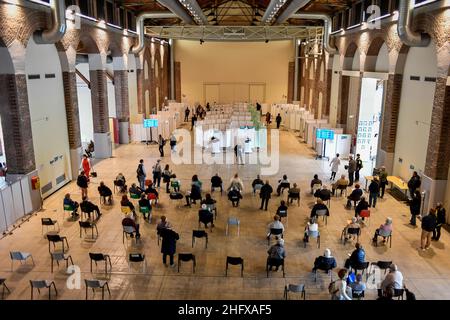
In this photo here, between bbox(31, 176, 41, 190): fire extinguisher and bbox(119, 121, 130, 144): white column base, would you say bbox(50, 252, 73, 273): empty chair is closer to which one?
bbox(31, 176, 41, 190): fire extinguisher

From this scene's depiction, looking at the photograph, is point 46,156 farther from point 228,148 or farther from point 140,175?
point 228,148

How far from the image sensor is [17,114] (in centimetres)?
1406

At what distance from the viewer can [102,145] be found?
74.6ft

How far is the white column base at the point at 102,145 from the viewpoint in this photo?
22.6m

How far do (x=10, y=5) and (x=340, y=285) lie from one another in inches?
496

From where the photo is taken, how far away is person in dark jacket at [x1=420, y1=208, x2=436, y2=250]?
1152 cm

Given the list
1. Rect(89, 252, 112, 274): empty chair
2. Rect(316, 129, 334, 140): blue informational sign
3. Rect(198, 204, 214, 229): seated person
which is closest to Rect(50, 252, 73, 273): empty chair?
Rect(89, 252, 112, 274): empty chair

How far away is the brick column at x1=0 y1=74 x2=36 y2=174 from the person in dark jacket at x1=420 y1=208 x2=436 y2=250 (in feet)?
42.5

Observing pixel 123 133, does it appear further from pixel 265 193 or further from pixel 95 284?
pixel 95 284

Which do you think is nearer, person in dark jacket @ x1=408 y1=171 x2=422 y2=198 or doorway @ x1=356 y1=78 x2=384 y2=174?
person in dark jacket @ x1=408 y1=171 x2=422 y2=198

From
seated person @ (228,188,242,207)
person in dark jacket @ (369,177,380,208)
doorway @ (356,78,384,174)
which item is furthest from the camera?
doorway @ (356,78,384,174)

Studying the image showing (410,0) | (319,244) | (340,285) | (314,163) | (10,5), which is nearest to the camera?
(340,285)

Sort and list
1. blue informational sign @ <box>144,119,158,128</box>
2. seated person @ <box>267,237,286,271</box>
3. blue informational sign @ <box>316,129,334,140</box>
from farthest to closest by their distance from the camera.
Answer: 1. blue informational sign @ <box>144,119,158,128</box>
2. blue informational sign @ <box>316,129,334,140</box>
3. seated person @ <box>267,237,286,271</box>
